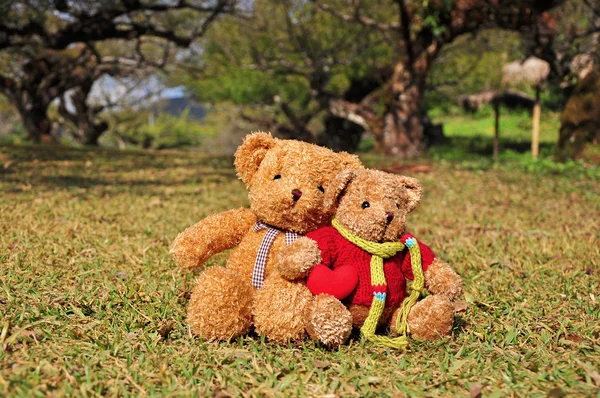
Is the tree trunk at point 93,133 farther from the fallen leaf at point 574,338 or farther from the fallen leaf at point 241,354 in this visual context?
the fallen leaf at point 574,338

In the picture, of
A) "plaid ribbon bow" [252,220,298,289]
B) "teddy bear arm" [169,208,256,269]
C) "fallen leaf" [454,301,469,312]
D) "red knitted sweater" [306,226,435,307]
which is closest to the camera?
"red knitted sweater" [306,226,435,307]

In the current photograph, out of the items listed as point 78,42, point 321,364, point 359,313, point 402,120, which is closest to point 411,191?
point 359,313

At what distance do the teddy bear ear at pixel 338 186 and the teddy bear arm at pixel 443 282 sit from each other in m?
0.58

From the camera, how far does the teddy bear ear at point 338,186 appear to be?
96.0 inches

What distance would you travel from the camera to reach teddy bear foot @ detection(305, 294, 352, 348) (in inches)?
87.6

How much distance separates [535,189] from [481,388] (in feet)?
22.3

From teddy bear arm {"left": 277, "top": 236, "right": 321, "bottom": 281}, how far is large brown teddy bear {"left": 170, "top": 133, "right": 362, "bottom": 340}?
0.09m

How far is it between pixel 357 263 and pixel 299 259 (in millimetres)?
295

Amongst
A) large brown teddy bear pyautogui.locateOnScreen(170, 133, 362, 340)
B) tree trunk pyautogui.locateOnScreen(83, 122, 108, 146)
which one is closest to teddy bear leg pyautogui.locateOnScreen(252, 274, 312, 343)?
large brown teddy bear pyautogui.locateOnScreen(170, 133, 362, 340)

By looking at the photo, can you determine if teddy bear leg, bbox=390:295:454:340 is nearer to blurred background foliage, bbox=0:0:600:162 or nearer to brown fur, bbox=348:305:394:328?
brown fur, bbox=348:305:394:328

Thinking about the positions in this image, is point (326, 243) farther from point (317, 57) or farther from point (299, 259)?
point (317, 57)

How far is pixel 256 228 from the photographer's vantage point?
8.82 ft

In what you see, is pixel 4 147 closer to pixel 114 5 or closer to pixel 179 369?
pixel 114 5

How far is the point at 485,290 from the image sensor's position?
330cm
